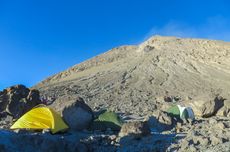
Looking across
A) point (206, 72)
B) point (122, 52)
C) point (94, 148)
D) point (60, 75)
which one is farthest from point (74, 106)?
point (122, 52)

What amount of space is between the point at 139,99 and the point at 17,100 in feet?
39.8

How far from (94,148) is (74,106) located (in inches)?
102

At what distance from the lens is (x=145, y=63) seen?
44.9 metres

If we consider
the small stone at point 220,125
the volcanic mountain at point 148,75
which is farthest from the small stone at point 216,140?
the volcanic mountain at point 148,75

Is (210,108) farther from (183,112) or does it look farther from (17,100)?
(17,100)

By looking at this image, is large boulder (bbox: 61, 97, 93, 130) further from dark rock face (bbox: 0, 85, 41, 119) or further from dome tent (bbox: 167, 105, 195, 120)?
dark rock face (bbox: 0, 85, 41, 119)

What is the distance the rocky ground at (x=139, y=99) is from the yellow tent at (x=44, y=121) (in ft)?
1.10

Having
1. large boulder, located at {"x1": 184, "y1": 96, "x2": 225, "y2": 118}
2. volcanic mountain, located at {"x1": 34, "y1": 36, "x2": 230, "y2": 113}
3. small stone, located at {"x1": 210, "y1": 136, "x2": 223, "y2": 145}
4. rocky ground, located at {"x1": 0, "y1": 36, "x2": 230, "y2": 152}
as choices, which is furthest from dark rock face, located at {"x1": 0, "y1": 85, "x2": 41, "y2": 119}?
small stone, located at {"x1": 210, "y1": 136, "x2": 223, "y2": 145}

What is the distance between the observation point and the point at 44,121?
16344mm

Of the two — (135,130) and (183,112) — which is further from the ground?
(183,112)

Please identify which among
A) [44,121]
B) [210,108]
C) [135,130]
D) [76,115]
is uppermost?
[210,108]

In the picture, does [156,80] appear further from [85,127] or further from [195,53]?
[85,127]

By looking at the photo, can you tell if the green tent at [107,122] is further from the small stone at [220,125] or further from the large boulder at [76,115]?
the small stone at [220,125]

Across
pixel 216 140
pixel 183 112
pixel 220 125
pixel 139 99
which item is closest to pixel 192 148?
pixel 216 140
